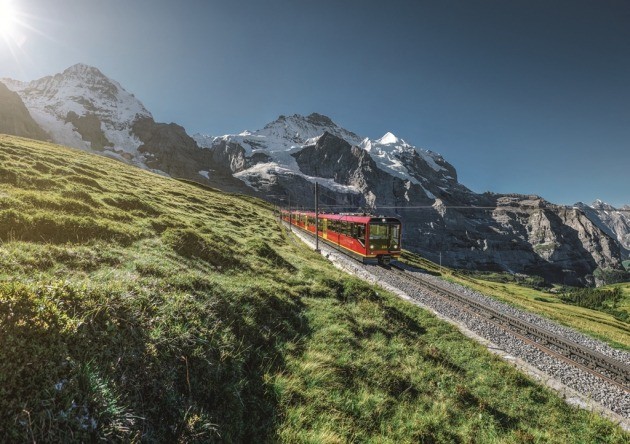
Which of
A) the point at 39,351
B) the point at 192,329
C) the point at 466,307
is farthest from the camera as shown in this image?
the point at 466,307

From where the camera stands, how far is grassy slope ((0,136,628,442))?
157 inches

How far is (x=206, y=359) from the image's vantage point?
580 centimetres

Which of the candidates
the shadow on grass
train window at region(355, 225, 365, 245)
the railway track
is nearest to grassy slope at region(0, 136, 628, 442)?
the shadow on grass

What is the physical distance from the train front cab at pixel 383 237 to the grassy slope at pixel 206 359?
555 inches

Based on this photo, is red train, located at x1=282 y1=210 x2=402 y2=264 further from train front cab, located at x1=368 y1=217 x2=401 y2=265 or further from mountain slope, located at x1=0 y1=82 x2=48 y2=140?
mountain slope, located at x1=0 y1=82 x2=48 y2=140

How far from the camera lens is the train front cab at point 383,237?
27.6m

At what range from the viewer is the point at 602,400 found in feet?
35.3

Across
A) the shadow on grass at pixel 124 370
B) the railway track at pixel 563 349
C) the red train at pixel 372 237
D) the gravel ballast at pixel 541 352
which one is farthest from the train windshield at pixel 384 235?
the shadow on grass at pixel 124 370

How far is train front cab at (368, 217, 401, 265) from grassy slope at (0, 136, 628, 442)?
555 inches

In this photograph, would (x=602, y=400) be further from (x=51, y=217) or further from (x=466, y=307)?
(x=51, y=217)

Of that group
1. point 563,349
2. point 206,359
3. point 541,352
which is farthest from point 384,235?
point 206,359

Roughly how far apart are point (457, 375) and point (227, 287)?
26.6 ft

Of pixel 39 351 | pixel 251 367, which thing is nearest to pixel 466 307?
pixel 251 367

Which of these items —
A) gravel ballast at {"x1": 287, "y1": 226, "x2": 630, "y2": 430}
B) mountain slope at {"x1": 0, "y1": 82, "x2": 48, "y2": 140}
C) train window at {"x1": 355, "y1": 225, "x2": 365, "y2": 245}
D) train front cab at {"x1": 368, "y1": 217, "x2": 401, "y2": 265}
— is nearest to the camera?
gravel ballast at {"x1": 287, "y1": 226, "x2": 630, "y2": 430}
